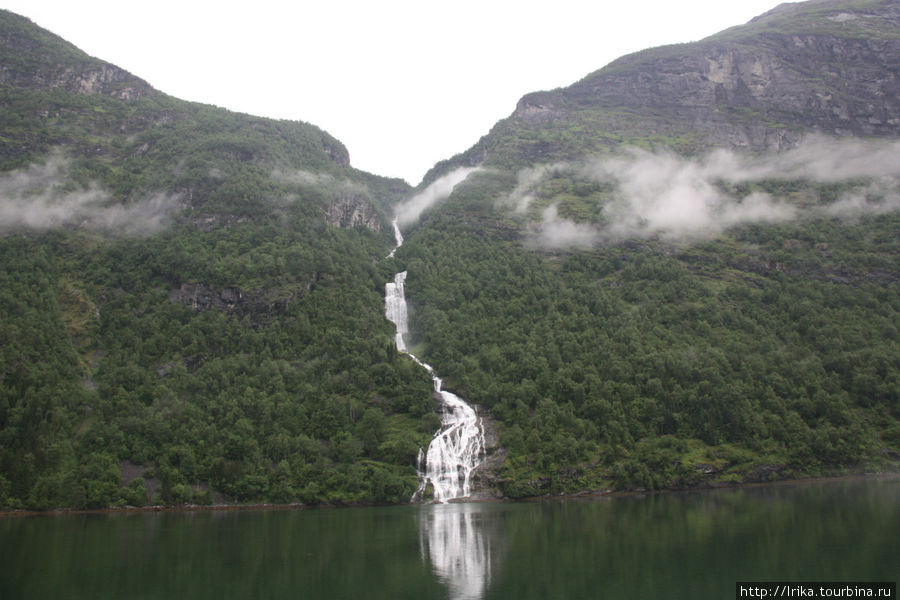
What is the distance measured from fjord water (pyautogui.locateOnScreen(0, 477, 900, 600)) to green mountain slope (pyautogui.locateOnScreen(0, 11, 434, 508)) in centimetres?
1942

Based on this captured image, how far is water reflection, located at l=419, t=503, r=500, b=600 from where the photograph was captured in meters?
32.1

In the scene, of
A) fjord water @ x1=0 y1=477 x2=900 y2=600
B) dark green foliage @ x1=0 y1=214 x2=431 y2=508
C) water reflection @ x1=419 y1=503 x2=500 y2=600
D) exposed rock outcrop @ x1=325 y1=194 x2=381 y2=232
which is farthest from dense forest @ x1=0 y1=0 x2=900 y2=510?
water reflection @ x1=419 y1=503 x2=500 y2=600

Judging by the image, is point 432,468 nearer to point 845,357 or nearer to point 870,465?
point 870,465

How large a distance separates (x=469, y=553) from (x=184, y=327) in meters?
95.4

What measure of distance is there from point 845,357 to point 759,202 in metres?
90.5

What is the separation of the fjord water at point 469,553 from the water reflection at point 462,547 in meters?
0.16

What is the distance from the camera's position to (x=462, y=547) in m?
43.4

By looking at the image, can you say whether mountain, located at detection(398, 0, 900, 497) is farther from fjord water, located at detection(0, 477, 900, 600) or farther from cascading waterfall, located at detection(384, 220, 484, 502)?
fjord water, located at detection(0, 477, 900, 600)

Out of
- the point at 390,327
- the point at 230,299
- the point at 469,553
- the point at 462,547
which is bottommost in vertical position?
the point at 462,547

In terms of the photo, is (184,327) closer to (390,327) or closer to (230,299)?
(230,299)

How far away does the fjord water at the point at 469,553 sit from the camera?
30578mm

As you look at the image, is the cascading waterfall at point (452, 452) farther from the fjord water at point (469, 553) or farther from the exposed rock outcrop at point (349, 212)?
the exposed rock outcrop at point (349, 212)

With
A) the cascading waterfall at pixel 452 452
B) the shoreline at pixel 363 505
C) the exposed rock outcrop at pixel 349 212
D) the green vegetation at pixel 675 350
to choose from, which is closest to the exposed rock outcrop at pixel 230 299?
the green vegetation at pixel 675 350

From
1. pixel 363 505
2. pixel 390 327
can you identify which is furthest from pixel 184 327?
pixel 363 505
